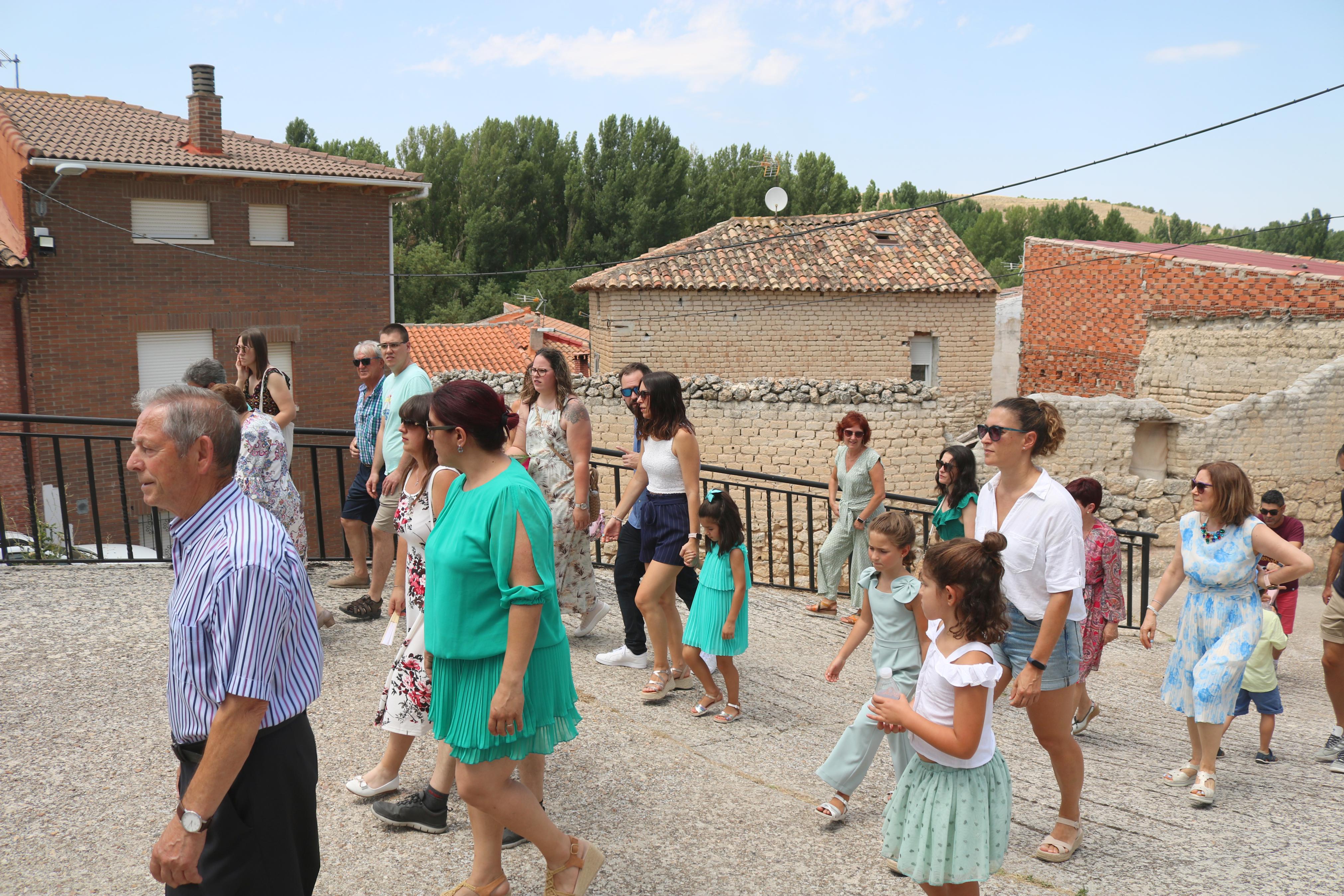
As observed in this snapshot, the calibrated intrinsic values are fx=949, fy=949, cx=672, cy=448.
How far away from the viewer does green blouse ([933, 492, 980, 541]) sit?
18.0 feet

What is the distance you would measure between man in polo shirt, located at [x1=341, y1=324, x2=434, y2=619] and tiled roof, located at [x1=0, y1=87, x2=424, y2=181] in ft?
53.6

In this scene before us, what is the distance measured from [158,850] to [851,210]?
45.9 meters

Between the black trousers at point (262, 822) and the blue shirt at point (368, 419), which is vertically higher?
the blue shirt at point (368, 419)

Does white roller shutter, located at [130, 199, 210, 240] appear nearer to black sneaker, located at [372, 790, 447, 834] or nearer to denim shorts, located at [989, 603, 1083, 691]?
black sneaker, located at [372, 790, 447, 834]

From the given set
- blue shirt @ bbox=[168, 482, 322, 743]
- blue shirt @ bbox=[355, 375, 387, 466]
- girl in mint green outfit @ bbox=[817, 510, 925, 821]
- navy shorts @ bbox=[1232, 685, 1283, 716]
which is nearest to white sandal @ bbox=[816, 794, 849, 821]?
girl in mint green outfit @ bbox=[817, 510, 925, 821]

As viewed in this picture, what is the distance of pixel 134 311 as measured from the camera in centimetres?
1942

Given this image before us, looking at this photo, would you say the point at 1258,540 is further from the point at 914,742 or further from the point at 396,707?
the point at 396,707

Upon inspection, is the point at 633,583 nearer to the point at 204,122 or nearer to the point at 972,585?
the point at 972,585

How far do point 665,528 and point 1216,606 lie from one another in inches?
102

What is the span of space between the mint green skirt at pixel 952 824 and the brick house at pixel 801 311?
63.8 ft

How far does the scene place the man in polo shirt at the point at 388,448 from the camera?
5.42m

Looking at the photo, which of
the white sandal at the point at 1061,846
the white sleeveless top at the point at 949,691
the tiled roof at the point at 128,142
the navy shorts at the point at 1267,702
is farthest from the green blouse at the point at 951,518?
the tiled roof at the point at 128,142

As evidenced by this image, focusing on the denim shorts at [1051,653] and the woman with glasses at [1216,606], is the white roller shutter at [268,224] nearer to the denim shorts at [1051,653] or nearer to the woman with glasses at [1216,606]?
the woman with glasses at [1216,606]

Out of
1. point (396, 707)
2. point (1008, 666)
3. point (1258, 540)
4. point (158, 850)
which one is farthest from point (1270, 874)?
point (158, 850)
